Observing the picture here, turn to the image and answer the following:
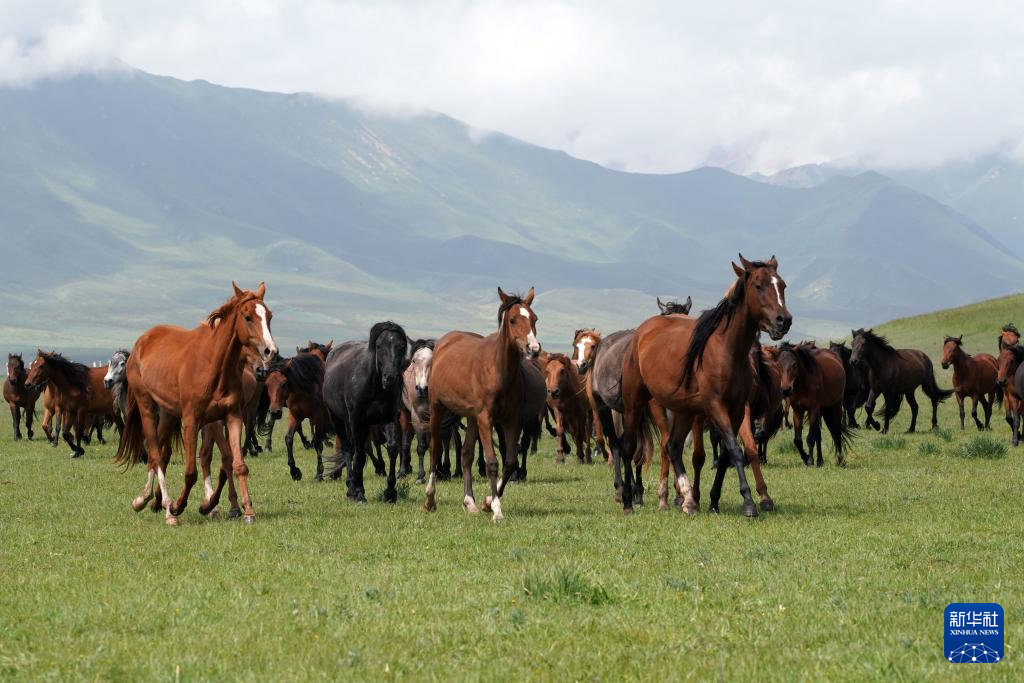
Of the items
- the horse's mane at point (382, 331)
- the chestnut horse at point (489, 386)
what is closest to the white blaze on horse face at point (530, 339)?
the chestnut horse at point (489, 386)

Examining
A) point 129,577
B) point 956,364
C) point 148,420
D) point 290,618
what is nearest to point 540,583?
point 290,618

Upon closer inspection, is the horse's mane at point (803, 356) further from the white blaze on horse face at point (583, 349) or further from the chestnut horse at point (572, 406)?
the white blaze on horse face at point (583, 349)

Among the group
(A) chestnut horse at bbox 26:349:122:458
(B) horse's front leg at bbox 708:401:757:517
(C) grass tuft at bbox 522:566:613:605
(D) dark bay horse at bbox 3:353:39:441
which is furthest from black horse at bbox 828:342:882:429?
(D) dark bay horse at bbox 3:353:39:441

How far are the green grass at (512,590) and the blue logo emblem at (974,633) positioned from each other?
12cm

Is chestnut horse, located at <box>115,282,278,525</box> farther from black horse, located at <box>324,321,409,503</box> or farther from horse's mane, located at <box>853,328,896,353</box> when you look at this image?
horse's mane, located at <box>853,328,896,353</box>

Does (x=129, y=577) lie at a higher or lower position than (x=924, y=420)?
lower

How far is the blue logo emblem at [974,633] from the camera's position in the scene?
8031mm

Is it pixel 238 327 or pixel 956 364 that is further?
pixel 956 364

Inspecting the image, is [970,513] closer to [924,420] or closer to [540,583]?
[540,583]

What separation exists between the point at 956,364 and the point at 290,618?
1238 inches

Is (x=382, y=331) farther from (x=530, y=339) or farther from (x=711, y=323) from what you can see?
(x=711, y=323)

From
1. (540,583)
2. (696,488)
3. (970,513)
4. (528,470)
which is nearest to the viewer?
(540,583)

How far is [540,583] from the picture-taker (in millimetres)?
10273

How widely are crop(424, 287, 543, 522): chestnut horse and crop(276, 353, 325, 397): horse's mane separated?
31.3 ft
